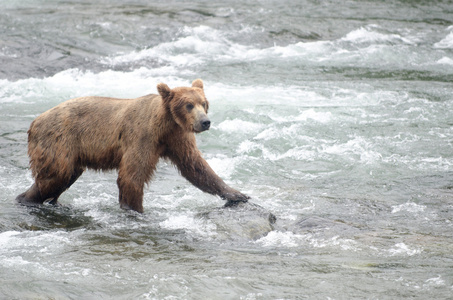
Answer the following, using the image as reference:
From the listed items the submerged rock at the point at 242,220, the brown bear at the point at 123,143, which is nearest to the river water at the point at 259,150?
the submerged rock at the point at 242,220

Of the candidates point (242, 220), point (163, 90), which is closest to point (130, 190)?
point (163, 90)

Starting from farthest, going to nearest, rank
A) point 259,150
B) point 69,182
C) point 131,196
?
point 259,150
point 69,182
point 131,196

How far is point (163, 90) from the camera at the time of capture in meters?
5.86

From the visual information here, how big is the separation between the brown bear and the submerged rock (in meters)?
0.20

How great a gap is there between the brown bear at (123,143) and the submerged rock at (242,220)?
0.20 metres

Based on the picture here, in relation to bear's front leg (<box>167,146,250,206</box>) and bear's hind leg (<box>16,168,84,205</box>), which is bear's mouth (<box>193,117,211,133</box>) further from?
bear's hind leg (<box>16,168,84,205</box>)

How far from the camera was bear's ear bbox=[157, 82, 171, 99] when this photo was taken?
19.1 feet

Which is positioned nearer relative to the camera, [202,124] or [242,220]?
[202,124]

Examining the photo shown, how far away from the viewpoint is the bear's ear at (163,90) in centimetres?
583

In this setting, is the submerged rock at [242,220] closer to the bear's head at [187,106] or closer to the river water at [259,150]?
the river water at [259,150]

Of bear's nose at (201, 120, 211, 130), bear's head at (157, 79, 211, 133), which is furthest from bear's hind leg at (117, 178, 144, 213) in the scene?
bear's nose at (201, 120, 211, 130)

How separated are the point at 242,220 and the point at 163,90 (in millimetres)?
1462

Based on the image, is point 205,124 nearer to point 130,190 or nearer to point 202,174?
point 202,174

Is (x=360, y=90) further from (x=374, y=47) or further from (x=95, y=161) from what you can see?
(x=95, y=161)
